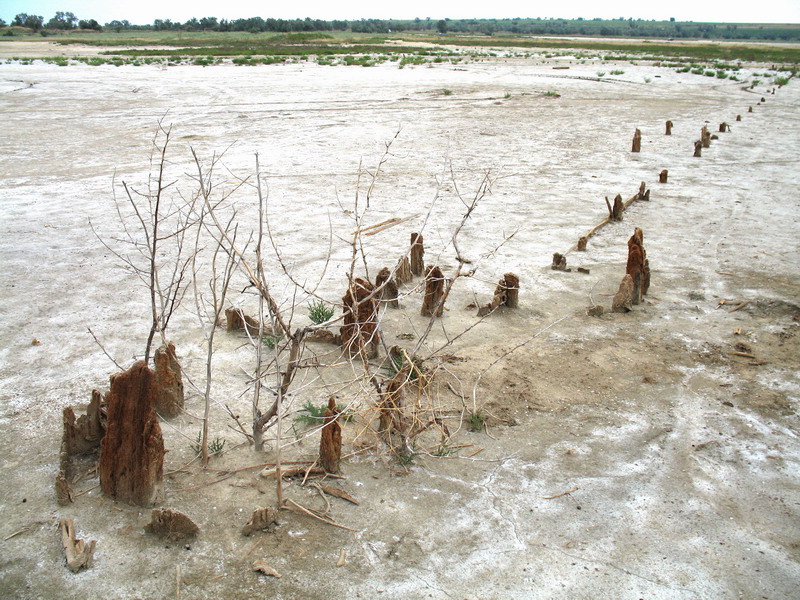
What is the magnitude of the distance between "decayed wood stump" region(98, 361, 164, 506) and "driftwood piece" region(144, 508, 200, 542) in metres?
0.26

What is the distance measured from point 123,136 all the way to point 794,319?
1306cm

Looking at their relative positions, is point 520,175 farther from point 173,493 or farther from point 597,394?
point 173,493

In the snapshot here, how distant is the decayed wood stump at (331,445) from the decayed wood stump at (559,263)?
157 inches

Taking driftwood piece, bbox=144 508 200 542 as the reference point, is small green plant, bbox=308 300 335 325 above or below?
above

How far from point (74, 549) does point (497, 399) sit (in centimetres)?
270

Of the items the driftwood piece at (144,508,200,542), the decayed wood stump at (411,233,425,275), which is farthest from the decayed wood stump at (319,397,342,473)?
the decayed wood stump at (411,233,425,275)

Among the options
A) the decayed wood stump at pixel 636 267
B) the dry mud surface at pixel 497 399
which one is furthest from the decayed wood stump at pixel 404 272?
the decayed wood stump at pixel 636 267

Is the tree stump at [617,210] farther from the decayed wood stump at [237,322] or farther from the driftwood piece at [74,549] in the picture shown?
the driftwood piece at [74,549]

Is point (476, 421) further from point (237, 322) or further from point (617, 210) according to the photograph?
point (617, 210)

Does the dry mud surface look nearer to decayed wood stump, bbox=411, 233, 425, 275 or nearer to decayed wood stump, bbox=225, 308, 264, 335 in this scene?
decayed wood stump, bbox=225, 308, 264, 335

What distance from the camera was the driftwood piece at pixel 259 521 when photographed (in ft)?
11.2

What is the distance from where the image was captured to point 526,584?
3.17m

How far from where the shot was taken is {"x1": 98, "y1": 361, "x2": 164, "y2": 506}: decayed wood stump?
351 centimetres

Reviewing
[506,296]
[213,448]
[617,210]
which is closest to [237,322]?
[213,448]
